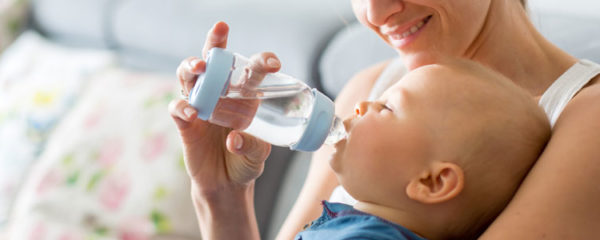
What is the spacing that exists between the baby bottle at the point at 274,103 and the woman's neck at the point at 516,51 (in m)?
0.40

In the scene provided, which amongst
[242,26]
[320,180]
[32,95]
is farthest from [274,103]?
[32,95]

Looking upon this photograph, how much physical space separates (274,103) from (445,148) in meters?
0.27

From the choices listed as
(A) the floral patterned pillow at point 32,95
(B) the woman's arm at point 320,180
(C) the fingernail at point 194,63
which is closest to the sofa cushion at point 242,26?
(A) the floral patterned pillow at point 32,95

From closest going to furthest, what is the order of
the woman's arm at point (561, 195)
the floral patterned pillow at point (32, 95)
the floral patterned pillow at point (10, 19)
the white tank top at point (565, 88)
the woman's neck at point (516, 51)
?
the woman's arm at point (561, 195)
the white tank top at point (565, 88)
the woman's neck at point (516, 51)
the floral patterned pillow at point (32, 95)
the floral patterned pillow at point (10, 19)

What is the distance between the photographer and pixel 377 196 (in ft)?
3.25

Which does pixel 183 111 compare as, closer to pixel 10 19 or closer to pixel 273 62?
pixel 273 62

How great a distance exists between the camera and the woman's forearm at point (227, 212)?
122cm

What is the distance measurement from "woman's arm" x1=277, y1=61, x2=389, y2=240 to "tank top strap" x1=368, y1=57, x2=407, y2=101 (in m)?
0.06

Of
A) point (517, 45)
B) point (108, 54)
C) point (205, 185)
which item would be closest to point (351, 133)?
point (205, 185)

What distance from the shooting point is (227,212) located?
123 centimetres

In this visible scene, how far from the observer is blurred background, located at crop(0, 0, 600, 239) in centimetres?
199

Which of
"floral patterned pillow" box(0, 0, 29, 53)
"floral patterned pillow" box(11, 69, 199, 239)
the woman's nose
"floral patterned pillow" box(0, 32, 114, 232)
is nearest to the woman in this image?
the woman's nose

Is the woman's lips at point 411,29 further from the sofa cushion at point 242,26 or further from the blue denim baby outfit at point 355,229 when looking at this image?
the sofa cushion at point 242,26

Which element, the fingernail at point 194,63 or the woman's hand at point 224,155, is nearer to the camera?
the fingernail at point 194,63
